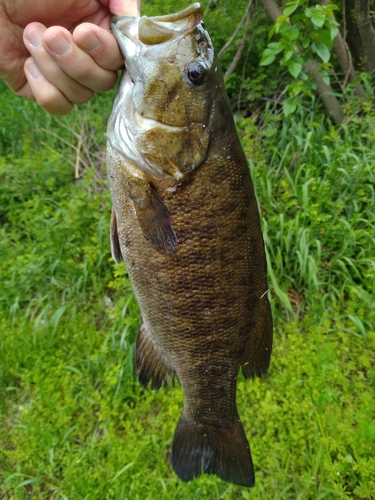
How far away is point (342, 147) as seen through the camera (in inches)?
125

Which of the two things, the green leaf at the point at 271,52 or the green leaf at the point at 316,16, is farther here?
the green leaf at the point at 271,52

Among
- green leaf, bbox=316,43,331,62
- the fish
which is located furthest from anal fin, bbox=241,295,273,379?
green leaf, bbox=316,43,331,62

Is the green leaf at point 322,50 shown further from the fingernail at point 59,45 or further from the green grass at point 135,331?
the fingernail at point 59,45

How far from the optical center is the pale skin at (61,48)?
1261 mm

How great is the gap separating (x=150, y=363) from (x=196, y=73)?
1128 millimetres

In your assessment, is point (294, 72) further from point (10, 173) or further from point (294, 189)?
point (10, 173)

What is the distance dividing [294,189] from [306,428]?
1754 millimetres

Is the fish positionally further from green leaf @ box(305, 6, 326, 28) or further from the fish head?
green leaf @ box(305, 6, 326, 28)

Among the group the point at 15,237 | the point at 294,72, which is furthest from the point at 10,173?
the point at 294,72

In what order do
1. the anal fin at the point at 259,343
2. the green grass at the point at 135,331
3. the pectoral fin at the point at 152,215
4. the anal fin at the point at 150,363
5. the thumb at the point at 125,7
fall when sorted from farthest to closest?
1. the green grass at the point at 135,331
2. the anal fin at the point at 150,363
3. the anal fin at the point at 259,343
4. the thumb at the point at 125,7
5. the pectoral fin at the point at 152,215

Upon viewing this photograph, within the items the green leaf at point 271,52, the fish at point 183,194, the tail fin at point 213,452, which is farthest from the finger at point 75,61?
the green leaf at point 271,52

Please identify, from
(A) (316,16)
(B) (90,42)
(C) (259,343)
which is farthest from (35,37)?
(A) (316,16)

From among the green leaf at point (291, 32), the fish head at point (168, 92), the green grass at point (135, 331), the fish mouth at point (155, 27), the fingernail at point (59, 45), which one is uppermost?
the fingernail at point (59, 45)

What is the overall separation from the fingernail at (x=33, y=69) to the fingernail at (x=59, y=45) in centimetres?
23
